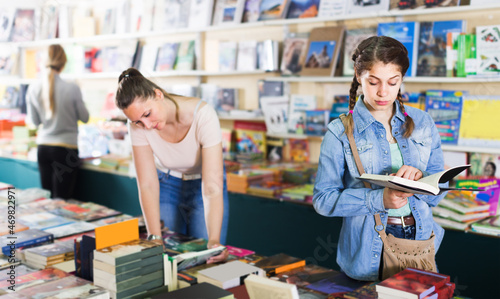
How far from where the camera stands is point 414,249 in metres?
1.76

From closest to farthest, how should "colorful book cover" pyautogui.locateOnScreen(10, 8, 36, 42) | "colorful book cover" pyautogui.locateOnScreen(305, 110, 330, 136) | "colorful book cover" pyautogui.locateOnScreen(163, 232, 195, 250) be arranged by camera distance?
"colorful book cover" pyautogui.locateOnScreen(163, 232, 195, 250) < "colorful book cover" pyautogui.locateOnScreen(305, 110, 330, 136) < "colorful book cover" pyautogui.locateOnScreen(10, 8, 36, 42)

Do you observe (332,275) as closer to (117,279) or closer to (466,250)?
(117,279)

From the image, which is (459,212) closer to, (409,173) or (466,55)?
(466,55)

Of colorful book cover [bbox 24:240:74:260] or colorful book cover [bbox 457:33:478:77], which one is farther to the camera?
colorful book cover [bbox 457:33:478:77]

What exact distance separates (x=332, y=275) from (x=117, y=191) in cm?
315

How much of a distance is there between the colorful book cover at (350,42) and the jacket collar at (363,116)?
69.2 inches

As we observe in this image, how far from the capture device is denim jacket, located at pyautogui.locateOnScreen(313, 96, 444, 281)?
1.80m

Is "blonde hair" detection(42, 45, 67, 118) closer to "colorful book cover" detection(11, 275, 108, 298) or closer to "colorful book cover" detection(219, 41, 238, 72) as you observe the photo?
"colorful book cover" detection(219, 41, 238, 72)

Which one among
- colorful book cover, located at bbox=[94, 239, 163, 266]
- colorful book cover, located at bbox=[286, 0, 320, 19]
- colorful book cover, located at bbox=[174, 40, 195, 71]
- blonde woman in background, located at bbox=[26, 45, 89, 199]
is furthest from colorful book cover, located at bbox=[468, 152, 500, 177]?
blonde woman in background, located at bbox=[26, 45, 89, 199]

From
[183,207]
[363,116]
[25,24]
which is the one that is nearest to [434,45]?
[363,116]

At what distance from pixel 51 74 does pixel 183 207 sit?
2.27 metres

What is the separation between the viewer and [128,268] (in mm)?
1560

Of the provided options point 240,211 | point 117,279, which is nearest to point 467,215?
point 240,211

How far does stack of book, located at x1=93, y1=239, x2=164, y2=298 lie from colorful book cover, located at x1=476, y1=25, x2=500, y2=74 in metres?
2.32
